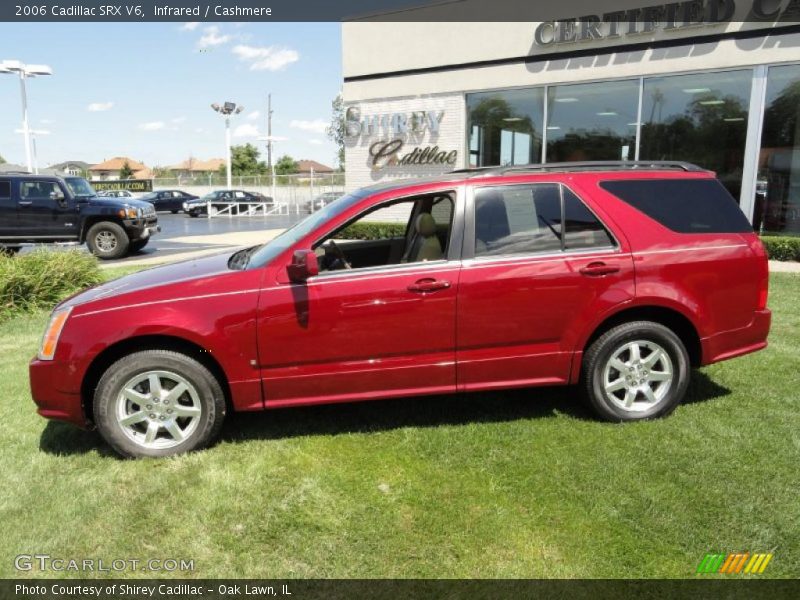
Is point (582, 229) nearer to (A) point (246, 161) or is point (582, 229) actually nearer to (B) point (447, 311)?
(B) point (447, 311)

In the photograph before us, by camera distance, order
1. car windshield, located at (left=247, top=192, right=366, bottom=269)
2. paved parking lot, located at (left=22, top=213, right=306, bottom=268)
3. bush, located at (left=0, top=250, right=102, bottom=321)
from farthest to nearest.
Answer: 1. paved parking lot, located at (left=22, top=213, right=306, bottom=268)
2. bush, located at (left=0, top=250, right=102, bottom=321)
3. car windshield, located at (left=247, top=192, right=366, bottom=269)

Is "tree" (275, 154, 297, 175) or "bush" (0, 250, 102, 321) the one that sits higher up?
"tree" (275, 154, 297, 175)

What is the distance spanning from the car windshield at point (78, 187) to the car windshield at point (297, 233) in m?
11.9

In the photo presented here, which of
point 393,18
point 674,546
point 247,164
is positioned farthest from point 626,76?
point 247,164

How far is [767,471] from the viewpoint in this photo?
3379 mm

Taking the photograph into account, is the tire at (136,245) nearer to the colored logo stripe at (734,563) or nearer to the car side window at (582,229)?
the car side window at (582,229)

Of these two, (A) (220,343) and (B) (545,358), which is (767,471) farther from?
(A) (220,343)

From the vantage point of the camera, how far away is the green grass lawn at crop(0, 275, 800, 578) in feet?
9.06

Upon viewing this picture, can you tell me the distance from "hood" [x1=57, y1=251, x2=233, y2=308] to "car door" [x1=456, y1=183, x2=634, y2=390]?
1663 mm

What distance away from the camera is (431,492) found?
3.26m

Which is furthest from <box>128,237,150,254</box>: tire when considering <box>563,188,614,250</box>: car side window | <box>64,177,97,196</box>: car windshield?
<box>563,188,614,250</box>: car side window

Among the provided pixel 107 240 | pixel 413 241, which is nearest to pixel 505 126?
pixel 107 240

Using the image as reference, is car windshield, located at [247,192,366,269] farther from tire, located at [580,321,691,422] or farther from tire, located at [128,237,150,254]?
tire, located at [128,237,150,254]

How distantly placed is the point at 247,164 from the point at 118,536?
83.2 m
